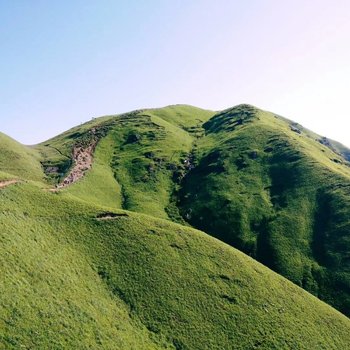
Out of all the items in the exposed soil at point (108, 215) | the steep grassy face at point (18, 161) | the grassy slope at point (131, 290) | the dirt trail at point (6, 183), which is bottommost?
the grassy slope at point (131, 290)

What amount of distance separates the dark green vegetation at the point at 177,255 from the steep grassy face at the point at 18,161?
0.63m

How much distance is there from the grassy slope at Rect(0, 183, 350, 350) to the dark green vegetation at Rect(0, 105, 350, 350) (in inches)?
7.9

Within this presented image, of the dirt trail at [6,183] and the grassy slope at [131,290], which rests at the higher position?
the dirt trail at [6,183]

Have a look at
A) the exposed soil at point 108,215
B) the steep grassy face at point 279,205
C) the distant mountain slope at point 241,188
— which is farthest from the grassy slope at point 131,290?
the distant mountain slope at point 241,188

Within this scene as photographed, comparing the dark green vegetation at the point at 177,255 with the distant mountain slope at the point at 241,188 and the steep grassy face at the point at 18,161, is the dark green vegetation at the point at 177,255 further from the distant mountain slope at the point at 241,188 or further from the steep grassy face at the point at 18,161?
the steep grassy face at the point at 18,161

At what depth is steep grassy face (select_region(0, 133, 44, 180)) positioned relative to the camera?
109 m

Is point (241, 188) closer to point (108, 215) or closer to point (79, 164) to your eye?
point (108, 215)

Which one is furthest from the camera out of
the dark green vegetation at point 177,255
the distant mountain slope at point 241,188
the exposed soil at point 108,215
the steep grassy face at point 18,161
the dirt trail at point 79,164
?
the steep grassy face at point 18,161

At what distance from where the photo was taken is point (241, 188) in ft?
368

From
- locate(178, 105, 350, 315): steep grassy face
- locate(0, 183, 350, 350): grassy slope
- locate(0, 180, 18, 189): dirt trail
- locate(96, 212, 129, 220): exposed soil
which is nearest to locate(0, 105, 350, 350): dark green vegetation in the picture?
locate(0, 183, 350, 350): grassy slope

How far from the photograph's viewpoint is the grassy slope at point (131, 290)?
4769 centimetres

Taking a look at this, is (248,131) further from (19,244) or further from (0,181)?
(19,244)

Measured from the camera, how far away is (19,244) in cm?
5603

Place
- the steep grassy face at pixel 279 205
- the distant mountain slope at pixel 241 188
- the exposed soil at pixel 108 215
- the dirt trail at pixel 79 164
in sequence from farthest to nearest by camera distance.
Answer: the dirt trail at pixel 79 164, the distant mountain slope at pixel 241 188, the steep grassy face at pixel 279 205, the exposed soil at pixel 108 215
